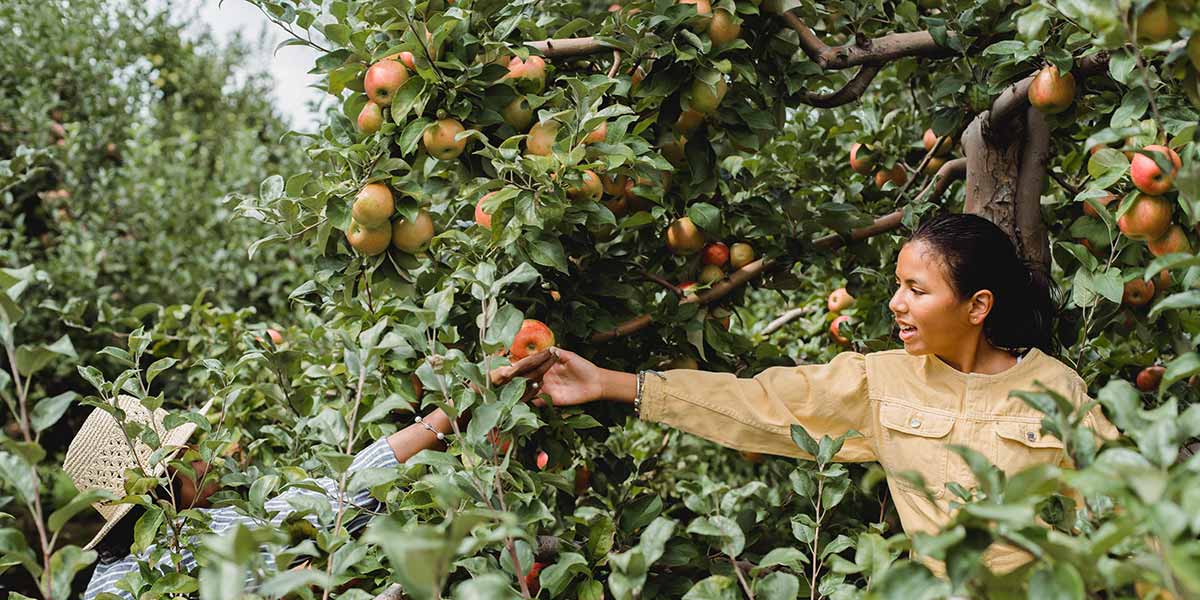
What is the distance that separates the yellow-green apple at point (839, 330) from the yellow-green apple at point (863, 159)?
1.15 ft

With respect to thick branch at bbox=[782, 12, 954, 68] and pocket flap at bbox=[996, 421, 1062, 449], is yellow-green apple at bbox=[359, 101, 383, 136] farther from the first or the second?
pocket flap at bbox=[996, 421, 1062, 449]

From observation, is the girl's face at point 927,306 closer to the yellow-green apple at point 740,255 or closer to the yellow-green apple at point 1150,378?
the yellow-green apple at point 740,255

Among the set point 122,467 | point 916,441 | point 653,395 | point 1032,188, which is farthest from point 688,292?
point 122,467

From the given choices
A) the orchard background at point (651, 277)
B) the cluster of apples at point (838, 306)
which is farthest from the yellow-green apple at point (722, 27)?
the cluster of apples at point (838, 306)

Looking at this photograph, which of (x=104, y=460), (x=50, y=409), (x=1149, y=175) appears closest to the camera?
(x=50, y=409)

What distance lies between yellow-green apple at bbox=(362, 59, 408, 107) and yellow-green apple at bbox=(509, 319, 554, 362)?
0.41m

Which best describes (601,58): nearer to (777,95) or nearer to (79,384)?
(777,95)

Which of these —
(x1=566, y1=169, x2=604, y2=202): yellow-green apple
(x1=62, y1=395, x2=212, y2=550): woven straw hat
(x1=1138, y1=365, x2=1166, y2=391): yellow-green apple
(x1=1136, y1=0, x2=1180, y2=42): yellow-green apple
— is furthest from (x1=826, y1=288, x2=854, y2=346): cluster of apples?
(x1=62, y1=395, x2=212, y2=550): woven straw hat

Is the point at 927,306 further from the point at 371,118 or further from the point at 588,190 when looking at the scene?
the point at 371,118

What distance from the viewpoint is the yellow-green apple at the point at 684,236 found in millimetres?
1818

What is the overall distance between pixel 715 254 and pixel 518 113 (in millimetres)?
513

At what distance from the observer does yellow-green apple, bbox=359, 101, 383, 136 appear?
155 cm

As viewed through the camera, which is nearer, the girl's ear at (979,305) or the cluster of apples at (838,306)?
the girl's ear at (979,305)

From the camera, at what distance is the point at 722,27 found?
5.21 ft
